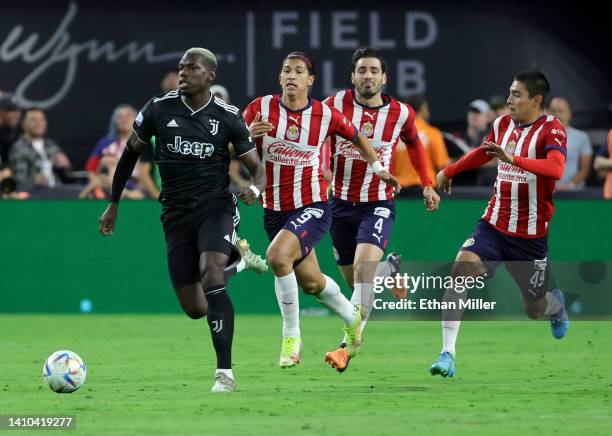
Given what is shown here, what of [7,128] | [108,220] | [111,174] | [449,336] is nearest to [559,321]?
[449,336]

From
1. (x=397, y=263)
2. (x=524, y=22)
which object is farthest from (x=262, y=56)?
(x=397, y=263)

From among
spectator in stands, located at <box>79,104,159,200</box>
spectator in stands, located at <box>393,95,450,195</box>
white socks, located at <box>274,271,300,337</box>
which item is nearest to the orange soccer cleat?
white socks, located at <box>274,271,300,337</box>

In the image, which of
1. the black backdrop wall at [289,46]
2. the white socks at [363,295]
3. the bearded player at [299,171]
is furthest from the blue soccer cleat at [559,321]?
the black backdrop wall at [289,46]

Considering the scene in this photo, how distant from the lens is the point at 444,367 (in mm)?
11016

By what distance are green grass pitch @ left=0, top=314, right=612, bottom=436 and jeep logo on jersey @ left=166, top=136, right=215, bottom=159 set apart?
1.55m

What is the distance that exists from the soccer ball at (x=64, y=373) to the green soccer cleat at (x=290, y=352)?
1.94 m

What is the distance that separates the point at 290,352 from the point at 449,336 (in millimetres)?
1220

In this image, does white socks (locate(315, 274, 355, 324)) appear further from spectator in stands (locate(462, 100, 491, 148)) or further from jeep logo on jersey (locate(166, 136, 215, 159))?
spectator in stands (locate(462, 100, 491, 148))

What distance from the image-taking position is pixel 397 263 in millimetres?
13211

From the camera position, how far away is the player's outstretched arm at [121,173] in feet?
35.1

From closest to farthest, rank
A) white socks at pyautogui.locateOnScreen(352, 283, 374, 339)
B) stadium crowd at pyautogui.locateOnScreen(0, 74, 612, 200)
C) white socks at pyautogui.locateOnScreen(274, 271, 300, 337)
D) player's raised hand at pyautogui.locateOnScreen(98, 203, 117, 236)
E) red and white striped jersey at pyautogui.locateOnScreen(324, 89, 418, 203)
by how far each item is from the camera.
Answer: player's raised hand at pyautogui.locateOnScreen(98, 203, 117, 236) → white socks at pyautogui.locateOnScreen(274, 271, 300, 337) → white socks at pyautogui.locateOnScreen(352, 283, 374, 339) → red and white striped jersey at pyautogui.locateOnScreen(324, 89, 418, 203) → stadium crowd at pyautogui.locateOnScreen(0, 74, 612, 200)

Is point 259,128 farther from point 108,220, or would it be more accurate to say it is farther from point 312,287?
point 108,220

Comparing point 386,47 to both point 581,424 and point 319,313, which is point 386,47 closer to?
point 319,313

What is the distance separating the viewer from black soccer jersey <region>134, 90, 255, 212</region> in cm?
1054
